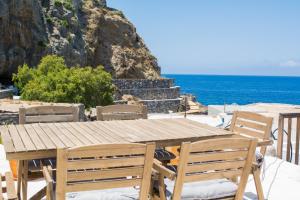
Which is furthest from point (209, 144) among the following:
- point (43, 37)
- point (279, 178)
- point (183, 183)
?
point (43, 37)

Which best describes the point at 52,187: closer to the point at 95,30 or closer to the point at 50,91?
the point at 50,91

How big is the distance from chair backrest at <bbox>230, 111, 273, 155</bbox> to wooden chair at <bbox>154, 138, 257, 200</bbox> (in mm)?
1002

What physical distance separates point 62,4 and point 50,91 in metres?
20.2

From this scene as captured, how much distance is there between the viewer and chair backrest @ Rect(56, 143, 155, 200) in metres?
2.20

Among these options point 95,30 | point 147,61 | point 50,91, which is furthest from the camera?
point 147,61

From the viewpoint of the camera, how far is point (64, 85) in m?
14.8

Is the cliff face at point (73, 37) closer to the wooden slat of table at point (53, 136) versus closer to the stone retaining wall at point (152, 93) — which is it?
the stone retaining wall at point (152, 93)

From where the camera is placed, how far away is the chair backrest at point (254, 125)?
11.7ft

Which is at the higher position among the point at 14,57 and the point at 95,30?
the point at 95,30

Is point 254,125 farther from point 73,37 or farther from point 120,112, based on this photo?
point 73,37

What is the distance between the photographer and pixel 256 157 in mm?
3396

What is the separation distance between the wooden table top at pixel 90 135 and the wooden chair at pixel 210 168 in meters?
0.43

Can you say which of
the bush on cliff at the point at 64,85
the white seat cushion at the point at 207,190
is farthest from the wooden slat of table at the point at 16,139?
the bush on cliff at the point at 64,85

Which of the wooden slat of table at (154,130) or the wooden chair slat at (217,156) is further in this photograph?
the wooden slat of table at (154,130)
